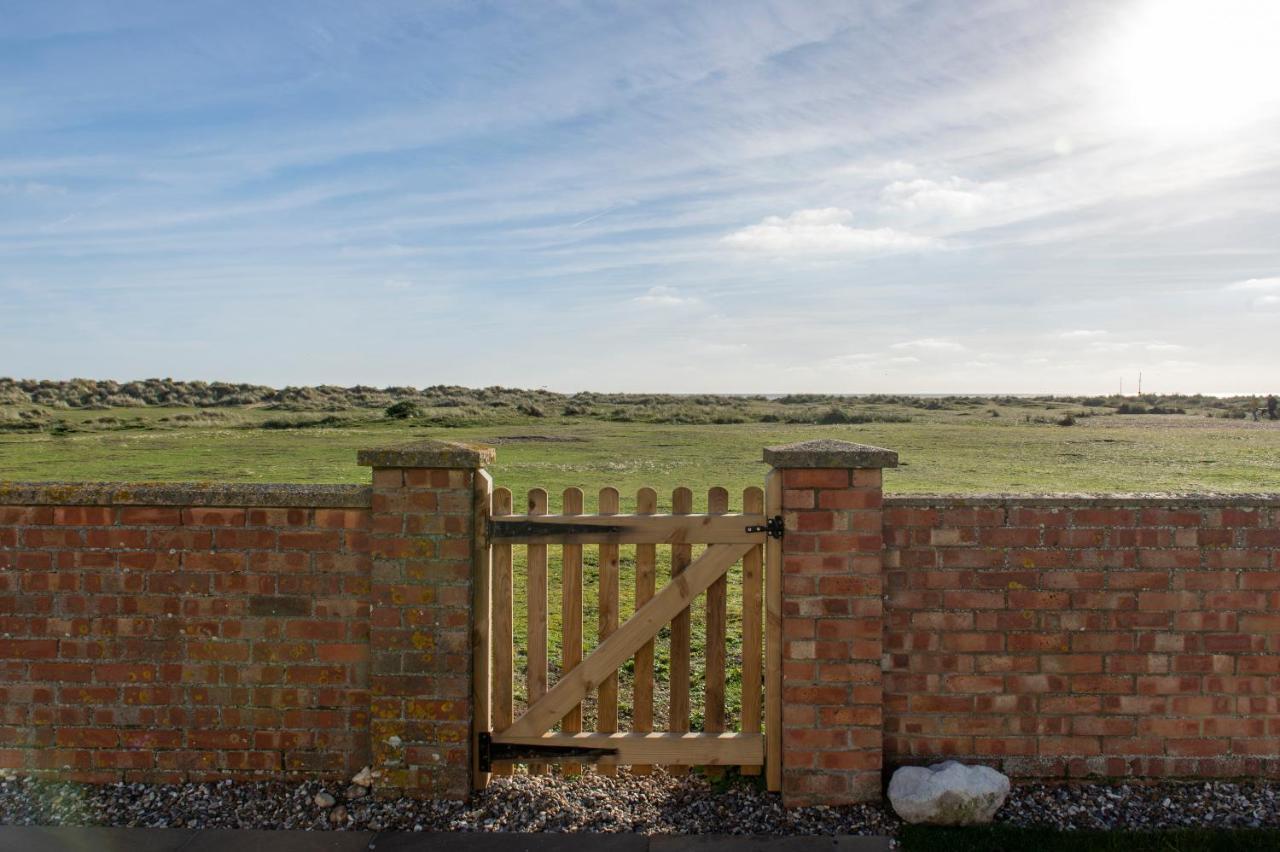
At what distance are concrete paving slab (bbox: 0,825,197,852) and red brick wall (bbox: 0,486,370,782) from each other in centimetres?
41

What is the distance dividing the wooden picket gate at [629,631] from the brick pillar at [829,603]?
0.30 feet

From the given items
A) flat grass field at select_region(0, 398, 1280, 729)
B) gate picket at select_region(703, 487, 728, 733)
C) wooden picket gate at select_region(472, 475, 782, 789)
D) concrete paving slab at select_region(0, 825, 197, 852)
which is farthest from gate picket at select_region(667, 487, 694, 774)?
concrete paving slab at select_region(0, 825, 197, 852)

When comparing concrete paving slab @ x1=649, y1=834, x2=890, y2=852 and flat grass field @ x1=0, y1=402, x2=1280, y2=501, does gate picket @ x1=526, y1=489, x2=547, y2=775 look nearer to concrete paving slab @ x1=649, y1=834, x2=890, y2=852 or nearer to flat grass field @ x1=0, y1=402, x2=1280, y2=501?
concrete paving slab @ x1=649, y1=834, x2=890, y2=852

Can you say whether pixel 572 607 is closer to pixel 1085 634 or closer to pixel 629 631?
pixel 629 631

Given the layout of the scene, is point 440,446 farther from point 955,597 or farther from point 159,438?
point 159,438

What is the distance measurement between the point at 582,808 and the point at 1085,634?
2503 millimetres

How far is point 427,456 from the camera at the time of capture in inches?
149

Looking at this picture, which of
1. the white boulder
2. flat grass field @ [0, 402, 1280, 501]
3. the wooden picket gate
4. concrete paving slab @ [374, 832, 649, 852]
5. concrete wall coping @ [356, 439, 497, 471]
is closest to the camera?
concrete paving slab @ [374, 832, 649, 852]

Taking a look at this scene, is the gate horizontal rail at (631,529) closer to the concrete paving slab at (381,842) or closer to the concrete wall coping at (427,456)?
the concrete wall coping at (427,456)

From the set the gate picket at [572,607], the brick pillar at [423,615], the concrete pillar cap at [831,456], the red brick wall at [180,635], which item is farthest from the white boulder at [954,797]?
the red brick wall at [180,635]

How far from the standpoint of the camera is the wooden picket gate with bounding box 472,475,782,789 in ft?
12.8

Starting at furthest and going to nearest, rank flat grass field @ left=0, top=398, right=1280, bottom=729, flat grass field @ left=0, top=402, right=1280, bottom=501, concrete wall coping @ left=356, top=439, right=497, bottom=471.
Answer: flat grass field @ left=0, top=402, right=1280, bottom=501 → flat grass field @ left=0, top=398, right=1280, bottom=729 → concrete wall coping @ left=356, top=439, right=497, bottom=471

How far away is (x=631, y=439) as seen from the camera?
26.2 metres

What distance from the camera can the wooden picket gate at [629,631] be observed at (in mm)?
3887
